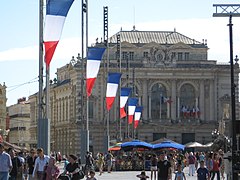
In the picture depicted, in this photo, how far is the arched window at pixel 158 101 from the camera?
113375mm

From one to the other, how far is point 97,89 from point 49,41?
80.8m

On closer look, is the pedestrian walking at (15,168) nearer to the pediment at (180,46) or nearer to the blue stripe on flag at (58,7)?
the blue stripe on flag at (58,7)

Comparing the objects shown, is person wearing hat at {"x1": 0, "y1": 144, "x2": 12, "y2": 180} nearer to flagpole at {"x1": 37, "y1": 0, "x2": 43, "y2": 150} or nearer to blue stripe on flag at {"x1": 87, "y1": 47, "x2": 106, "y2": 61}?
flagpole at {"x1": 37, "y1": 0, "x2": 43, "y2": 150}

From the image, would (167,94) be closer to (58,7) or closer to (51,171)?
(58,7)

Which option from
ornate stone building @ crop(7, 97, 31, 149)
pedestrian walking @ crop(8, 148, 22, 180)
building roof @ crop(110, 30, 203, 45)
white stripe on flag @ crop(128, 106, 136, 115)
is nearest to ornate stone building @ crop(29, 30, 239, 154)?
building roof @ crop(110, 30, 203, 45)

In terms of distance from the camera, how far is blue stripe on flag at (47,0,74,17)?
31312 mm

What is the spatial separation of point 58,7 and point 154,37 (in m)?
87.8

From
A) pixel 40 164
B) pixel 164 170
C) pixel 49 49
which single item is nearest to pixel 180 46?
pixel 49 49

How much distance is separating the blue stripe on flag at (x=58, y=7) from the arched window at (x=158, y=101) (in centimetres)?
8147

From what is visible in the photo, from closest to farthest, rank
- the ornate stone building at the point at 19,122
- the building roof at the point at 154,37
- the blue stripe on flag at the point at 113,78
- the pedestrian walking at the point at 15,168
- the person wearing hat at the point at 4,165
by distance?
the person wearing hat at the point at 4,165 < the pedestrian walking at the point at 15,168 < the blue stripe on flag at the point at 113,78 < the building roof at the point at 154,37 < the ornate stone building at the point at 19,122

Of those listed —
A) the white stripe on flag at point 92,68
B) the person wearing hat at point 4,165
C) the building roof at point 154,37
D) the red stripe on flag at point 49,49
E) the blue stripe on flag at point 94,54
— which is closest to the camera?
the person wearing hat at point 4,165

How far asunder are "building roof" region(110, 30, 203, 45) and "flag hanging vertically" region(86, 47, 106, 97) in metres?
72.9

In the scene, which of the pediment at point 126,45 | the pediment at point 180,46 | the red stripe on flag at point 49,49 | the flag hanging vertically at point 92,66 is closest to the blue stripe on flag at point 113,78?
the flag hanging vertically at point 92,66

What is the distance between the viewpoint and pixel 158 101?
11356 cm
